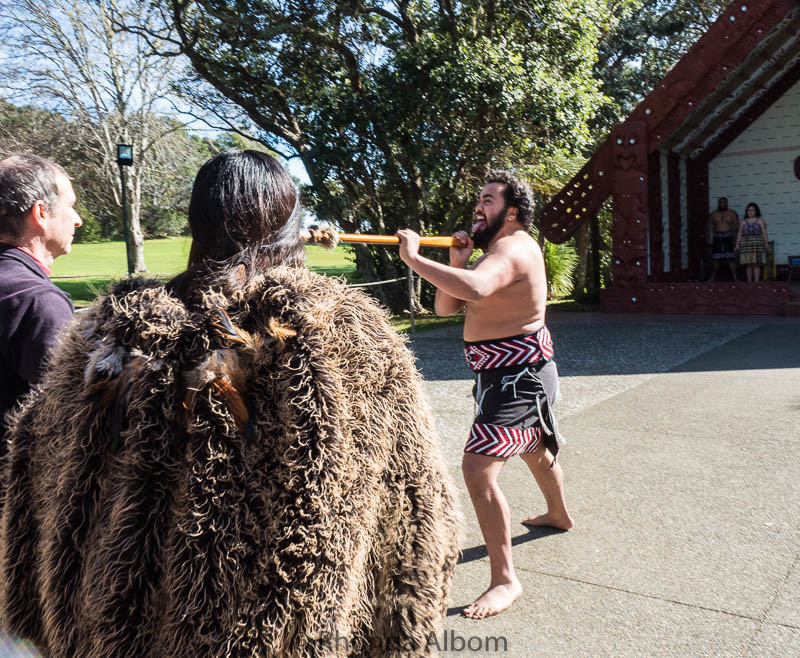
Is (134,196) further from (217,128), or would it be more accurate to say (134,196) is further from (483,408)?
(483,408)

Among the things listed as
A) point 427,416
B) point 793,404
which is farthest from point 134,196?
point 427,416

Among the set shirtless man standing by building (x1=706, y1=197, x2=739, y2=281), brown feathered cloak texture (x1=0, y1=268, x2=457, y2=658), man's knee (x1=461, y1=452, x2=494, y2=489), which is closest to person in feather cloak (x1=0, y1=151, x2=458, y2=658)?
brown feathered cloak texture (x1=0, y1=268, x2=457, y2=658)

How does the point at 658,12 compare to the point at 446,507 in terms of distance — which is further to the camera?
the point at 658,12

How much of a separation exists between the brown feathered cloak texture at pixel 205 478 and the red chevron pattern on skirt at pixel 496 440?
146 centimetres

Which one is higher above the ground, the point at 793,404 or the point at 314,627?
the point at 314,627

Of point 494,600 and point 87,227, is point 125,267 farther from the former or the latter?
point 494,600

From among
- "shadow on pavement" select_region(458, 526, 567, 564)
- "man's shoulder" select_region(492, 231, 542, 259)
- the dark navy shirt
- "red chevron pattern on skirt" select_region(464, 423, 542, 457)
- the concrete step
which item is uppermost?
"man's shoulder" select_region(492, 231, 542, 259)

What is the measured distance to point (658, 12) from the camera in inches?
760

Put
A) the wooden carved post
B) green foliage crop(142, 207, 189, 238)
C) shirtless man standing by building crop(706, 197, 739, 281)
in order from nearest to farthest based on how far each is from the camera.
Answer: the wooden carved post → shirtless man standing by building crop(706, 197, 739, 281) → green foliage crop(142, 207, 189, 238)

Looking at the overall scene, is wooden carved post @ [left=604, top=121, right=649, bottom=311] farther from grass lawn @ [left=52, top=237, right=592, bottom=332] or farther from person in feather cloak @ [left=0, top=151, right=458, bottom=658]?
person in feather cloak @ [left=0, top=151, right=458, bottom=658]

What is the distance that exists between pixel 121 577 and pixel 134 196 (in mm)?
28156

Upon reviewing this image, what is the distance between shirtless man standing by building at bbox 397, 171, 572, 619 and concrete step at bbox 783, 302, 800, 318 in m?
9.86

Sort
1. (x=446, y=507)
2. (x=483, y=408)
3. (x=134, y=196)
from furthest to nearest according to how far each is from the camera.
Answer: (x=134, y=196) < (x=483, y=408) < (x=446, y=507)

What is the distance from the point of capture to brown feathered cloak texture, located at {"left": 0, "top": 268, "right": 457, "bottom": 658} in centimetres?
142
